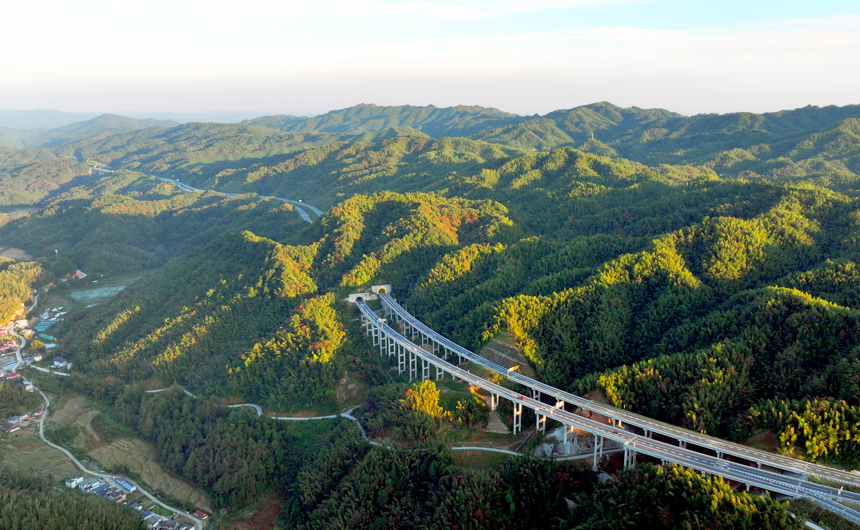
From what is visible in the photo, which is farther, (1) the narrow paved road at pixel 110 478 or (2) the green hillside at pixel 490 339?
(1) the narrow paved road at pixel 110 478

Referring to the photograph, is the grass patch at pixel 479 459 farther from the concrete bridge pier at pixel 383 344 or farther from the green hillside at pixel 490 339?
the concrete bridge pier at pixel 383 344

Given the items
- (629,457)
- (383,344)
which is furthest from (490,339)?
(629,457)

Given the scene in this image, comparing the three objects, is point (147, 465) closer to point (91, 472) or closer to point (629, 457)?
point (91, 472)

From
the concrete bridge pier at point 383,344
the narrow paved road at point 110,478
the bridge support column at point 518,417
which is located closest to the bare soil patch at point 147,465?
the narrow paved road at point 110,478

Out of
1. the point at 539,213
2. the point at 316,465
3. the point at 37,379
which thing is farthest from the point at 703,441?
the point at 37,379

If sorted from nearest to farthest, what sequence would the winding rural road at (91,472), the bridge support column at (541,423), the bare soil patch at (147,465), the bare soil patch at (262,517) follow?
the bridge support column at (541,423)
the bare soil patch at (262,517)
the winding rural road at (91,472)
the bare soil patch at (147,465)

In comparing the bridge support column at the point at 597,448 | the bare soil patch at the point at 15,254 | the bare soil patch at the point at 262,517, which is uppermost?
the bare soil patch at the point at 15,254

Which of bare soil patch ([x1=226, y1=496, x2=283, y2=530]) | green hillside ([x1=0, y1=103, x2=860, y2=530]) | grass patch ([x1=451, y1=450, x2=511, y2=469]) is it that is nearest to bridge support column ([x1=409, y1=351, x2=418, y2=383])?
green hillside ([x1=0, y1=103, x2=860, y2=530])

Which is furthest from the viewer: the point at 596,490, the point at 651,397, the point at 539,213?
the point at 539,213

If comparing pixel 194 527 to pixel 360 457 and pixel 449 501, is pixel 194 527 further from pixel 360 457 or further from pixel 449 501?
pixel 449 501
